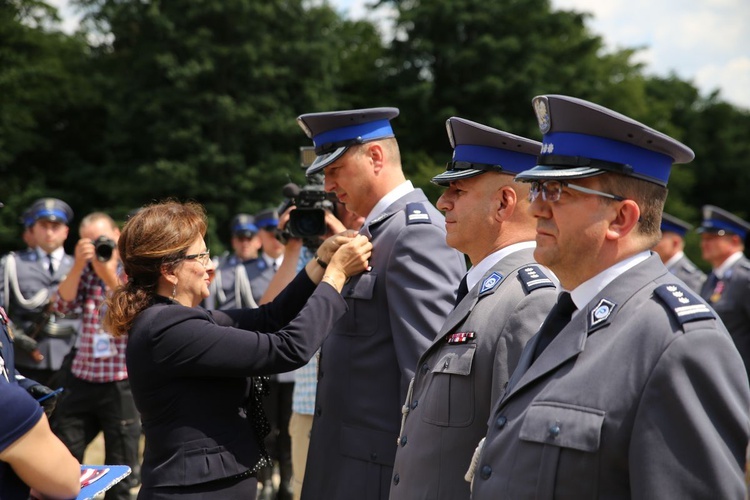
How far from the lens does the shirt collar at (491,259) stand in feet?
9.93

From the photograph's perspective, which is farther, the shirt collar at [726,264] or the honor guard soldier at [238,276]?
the shirt collar at [726,264]

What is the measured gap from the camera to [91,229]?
639 cm

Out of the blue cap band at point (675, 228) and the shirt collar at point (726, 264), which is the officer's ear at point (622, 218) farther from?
the blue cap band at point (675, 228)

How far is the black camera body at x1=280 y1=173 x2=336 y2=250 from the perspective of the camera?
415 cm

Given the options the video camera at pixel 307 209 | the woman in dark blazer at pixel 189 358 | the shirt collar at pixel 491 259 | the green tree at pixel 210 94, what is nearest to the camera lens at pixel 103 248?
the video camera at pixel 307 209

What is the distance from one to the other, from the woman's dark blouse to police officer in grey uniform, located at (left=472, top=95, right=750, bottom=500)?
3.52 feet

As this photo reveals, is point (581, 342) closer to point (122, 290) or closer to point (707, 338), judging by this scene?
point (707, 338)

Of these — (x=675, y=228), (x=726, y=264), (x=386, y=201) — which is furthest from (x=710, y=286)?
(x=386, y=201)

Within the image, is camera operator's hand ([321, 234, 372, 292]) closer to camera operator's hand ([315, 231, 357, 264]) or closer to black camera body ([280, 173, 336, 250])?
camera operator's hand ([315, 231, 357, 264])

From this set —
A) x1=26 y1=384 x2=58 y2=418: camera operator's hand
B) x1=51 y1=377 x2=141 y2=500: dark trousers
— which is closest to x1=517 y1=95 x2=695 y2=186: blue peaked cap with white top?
x1=26 y1=384 x2=58 y2=418: camera operator's hand

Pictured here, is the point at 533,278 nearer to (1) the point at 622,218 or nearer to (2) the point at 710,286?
(1) the point at 622,218

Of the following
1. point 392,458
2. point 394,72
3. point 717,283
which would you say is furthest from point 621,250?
point 394,72

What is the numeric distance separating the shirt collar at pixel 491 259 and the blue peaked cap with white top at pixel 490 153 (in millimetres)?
264

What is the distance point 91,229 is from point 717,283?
6.18 metres
